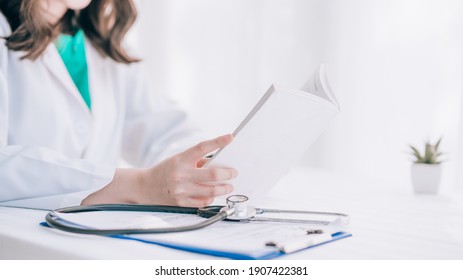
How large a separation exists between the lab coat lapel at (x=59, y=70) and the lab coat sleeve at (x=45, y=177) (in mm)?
281

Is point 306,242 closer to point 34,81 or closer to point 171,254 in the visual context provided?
point 171,254

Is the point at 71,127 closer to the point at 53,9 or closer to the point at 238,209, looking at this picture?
the point at 53,9

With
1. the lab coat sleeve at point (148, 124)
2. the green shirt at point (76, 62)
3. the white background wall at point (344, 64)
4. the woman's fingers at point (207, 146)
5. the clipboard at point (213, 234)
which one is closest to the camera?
the clipboard at point (213, 234)

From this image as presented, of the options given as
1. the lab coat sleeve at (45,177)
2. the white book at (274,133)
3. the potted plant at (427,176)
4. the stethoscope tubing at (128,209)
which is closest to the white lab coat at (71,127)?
the lab coat sleeve at (45,177)

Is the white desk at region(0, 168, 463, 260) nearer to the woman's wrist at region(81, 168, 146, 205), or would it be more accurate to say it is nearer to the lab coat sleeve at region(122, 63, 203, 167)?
the woman's wrist at region(81, 168, 146, 205)

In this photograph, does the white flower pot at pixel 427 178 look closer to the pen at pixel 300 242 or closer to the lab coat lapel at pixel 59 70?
the pen at pixel 300 242

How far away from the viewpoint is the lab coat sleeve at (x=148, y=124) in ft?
4.43

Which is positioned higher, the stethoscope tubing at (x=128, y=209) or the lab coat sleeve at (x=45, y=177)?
the lab coat sleeve at (x=45, y=177)

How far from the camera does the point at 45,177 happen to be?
871 mm

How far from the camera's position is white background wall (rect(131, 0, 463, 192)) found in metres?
1.55

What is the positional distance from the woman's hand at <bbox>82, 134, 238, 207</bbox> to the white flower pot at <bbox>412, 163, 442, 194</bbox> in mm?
532

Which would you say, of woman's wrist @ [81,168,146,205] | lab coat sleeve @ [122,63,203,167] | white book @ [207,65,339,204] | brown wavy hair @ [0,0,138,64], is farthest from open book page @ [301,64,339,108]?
brown wavy hair @ [0,0,138,64]

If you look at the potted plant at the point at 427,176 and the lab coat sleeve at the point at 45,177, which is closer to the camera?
the lab coat sleeve at the point at 45,177

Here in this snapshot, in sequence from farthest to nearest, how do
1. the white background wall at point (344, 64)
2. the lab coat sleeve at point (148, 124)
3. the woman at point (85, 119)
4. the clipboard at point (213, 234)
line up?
the white background wall at point (344, 64) < the lab coat sleeve at point (148, 124) < the woman at point (85, 119) < the clipboard at point (213, 234)
